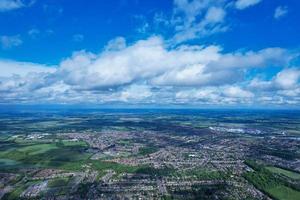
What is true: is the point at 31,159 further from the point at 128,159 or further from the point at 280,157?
the point at 280,157

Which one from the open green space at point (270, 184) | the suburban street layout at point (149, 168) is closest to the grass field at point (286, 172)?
the suburban street layout at point (149, 168)

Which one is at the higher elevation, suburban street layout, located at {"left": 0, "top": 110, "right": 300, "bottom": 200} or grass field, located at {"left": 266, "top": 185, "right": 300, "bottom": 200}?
suburban street layout, located at {"left": 0, "top": 110, "right": 300, "bottom": 200}

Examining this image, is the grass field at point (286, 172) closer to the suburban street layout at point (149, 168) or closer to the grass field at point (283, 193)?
the suburban street layout at point (149, 168)

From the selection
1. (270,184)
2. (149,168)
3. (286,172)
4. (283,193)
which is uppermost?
(149,168)

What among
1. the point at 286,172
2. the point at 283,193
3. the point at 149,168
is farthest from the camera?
the point at 149,168

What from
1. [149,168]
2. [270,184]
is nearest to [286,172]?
[270,184]

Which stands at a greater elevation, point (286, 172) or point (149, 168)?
point (149, 168)

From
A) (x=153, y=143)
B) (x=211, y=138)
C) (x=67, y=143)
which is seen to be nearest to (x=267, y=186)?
(x=153, y=143)

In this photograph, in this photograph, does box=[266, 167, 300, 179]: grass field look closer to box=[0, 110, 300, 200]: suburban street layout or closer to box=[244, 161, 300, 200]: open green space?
box=[0, 110, 300, 200]: suburban street layout

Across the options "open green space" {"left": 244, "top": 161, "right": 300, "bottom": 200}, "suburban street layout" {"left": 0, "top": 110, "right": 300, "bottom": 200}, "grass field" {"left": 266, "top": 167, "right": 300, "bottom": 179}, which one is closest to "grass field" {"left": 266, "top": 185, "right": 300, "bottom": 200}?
"open green space" {"left": 244, "top": 161, "right": 300, "bottom": 200}

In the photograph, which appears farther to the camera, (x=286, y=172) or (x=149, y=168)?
(x=149, y=168)

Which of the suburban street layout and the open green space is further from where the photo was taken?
the suburban street layout

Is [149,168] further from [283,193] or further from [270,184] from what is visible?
[283,193]
